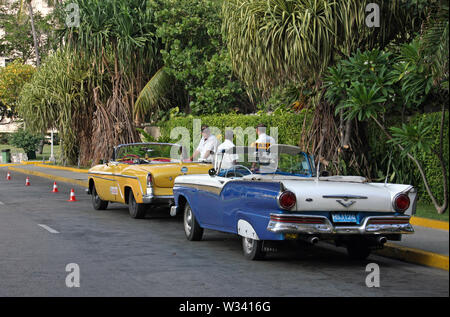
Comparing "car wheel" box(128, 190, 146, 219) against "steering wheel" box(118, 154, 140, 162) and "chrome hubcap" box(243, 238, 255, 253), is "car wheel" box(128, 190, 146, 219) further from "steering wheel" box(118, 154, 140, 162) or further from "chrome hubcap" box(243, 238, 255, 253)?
"chrome hubcap" box(243, 238, 255, 253)

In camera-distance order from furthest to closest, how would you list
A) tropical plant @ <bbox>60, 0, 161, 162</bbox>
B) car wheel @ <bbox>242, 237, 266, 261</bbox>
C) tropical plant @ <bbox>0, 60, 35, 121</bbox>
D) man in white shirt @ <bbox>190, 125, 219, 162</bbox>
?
tropical plant @ <bbox>0, 60, 35, 121</bbox>, tropical plant @ <bbox>60, 0, 161, 162</bbox>, man in white shirt @ <bbox>190, 125, 219, 162</bbox>, car wheel @ <bbox>242, 237, 266, 261</bbox>

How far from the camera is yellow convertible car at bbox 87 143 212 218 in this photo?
14.6m

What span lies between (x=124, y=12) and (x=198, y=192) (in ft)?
69.7

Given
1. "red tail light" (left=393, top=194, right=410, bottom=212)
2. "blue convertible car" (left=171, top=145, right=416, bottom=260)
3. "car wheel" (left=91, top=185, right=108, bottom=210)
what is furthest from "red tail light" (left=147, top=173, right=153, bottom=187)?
"red tail light" (left=393, top=194, right=410, bottom=212)

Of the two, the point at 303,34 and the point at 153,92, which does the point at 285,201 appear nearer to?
the point at 303,34

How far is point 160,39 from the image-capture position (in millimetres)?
32625

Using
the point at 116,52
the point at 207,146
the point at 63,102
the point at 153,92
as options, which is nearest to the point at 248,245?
the point at 207,146

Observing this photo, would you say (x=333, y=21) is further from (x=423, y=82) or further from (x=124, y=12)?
(x=124, y=12)

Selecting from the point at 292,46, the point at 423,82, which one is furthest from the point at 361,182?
the point at 292,46

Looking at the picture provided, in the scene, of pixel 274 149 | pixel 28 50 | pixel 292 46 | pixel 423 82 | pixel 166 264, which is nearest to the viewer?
pixel 166 264

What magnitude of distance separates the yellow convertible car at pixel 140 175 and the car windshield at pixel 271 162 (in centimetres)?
193

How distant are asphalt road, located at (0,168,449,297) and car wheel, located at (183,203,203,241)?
0.15 m

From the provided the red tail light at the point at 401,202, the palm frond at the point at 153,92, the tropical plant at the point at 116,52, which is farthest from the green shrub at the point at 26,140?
the red tail light at the point at 401,202

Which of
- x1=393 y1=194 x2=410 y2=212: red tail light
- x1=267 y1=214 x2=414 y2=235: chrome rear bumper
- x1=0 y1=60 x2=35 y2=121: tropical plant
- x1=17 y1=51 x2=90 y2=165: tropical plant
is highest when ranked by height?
Result: x1=0 y1=60 x2=35 y2=121: tropical plant
